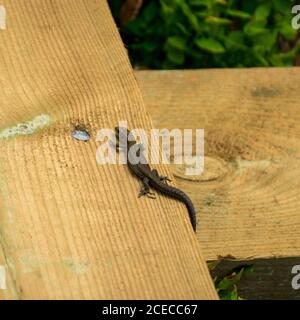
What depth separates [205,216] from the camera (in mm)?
2879

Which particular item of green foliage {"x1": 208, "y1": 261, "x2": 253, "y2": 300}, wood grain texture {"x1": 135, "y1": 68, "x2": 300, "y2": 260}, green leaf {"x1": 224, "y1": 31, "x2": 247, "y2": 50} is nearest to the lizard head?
wood grain texture {"x1": 135, "y1": 68, "x2": 300, "y2": 260}

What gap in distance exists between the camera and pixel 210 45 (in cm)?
508

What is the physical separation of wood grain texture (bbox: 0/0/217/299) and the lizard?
0.04 meters

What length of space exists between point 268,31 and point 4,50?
2818 mm

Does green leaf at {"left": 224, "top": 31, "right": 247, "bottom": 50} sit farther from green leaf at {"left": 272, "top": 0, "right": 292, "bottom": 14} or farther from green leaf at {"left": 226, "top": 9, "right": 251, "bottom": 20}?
green leaf at {"left": 272, "top": 0, "right": 292, "bottom": 14}

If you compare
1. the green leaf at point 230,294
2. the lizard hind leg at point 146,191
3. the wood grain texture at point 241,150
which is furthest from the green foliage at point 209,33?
the lizard hind leg at point 146,191

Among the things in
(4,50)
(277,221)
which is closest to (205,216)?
(277,221)

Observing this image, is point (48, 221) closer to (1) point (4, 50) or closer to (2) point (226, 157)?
(1) point (4, 50)

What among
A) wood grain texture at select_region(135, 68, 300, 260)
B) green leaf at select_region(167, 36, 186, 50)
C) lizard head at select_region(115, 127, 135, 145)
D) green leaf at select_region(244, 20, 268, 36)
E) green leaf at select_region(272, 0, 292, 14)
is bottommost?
green leaf at select_region(167, 36, 186, 50)

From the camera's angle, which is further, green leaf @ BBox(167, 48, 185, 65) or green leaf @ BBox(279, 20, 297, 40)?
green leaf @ BBox(279, 20, 297, 40)

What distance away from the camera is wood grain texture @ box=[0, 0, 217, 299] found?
207 centimetres

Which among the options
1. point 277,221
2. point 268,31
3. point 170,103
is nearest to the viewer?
point 277,221

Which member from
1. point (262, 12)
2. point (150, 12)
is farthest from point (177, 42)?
point (262, 12)
